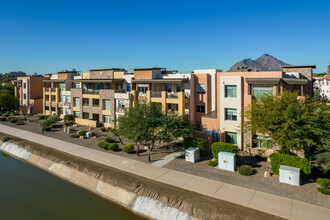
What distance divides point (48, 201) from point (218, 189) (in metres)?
14.5

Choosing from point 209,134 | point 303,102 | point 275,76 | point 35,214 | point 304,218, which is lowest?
point 35,214

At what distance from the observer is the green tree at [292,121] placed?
19.5m

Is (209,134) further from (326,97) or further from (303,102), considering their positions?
(326,97)

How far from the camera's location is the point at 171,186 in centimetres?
1884

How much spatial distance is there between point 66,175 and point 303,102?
25.4 meters

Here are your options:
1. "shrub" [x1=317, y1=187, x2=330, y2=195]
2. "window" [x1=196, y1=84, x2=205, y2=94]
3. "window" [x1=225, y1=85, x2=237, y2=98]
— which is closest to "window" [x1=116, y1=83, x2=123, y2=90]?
"window" [x1=196, y1=84, x2=205, y2=94]

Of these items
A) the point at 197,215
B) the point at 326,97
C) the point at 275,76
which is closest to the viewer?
the point at 197,215

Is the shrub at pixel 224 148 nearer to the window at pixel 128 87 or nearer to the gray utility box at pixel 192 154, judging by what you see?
the gray utility box at pixel 192 154

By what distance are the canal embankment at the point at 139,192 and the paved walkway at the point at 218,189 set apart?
27.8 inches

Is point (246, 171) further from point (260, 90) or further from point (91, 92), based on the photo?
point (91, 92)

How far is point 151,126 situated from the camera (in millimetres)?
25188

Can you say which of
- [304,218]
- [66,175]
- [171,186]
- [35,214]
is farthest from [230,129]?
[35,214]

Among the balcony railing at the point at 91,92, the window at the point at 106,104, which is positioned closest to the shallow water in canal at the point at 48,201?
the window at the point at 106,104

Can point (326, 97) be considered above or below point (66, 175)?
above
